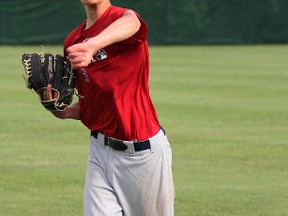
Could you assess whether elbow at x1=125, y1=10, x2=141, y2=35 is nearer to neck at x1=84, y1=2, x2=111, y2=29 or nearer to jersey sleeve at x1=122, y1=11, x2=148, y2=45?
jersey sleeve at x1=122, y1=11, x2=148, y2=45

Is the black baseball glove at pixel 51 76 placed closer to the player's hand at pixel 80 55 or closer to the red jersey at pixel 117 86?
the red jersey at pixel 117 86

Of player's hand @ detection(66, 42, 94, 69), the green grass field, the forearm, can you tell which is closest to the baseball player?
the forearm

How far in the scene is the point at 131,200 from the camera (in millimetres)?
5660

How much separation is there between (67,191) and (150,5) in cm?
2087

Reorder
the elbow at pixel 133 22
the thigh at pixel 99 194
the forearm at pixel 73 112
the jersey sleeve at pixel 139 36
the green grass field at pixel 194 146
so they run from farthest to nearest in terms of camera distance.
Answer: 1. the green grass field at pixel 194 146
2. the forearm at pixel 73 112
3. the thigh at pixel 99 194
4. the jersey sleeve at pixel 139 36
5. the elbow at pixel 133 22

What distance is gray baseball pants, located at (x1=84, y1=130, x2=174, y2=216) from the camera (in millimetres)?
5605

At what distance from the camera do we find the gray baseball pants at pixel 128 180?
5.61 metres

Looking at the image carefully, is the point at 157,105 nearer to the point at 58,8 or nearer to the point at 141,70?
the point at 141,70

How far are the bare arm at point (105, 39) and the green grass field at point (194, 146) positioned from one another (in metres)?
3.57

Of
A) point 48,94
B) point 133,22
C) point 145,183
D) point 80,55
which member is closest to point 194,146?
point 145,183

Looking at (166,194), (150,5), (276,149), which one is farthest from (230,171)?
(150,5)

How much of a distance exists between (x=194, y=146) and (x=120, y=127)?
6238 millimetres

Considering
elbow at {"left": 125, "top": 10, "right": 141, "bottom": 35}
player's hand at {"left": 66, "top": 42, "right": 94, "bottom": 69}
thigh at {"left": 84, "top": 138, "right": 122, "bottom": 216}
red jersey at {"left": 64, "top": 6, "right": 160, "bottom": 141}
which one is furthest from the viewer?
thigh at {"left": 84, "top": 138, "right": 122, "bottom": 216}

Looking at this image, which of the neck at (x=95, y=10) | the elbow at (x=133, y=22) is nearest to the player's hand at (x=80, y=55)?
the elbow at (x=133, y=22)
